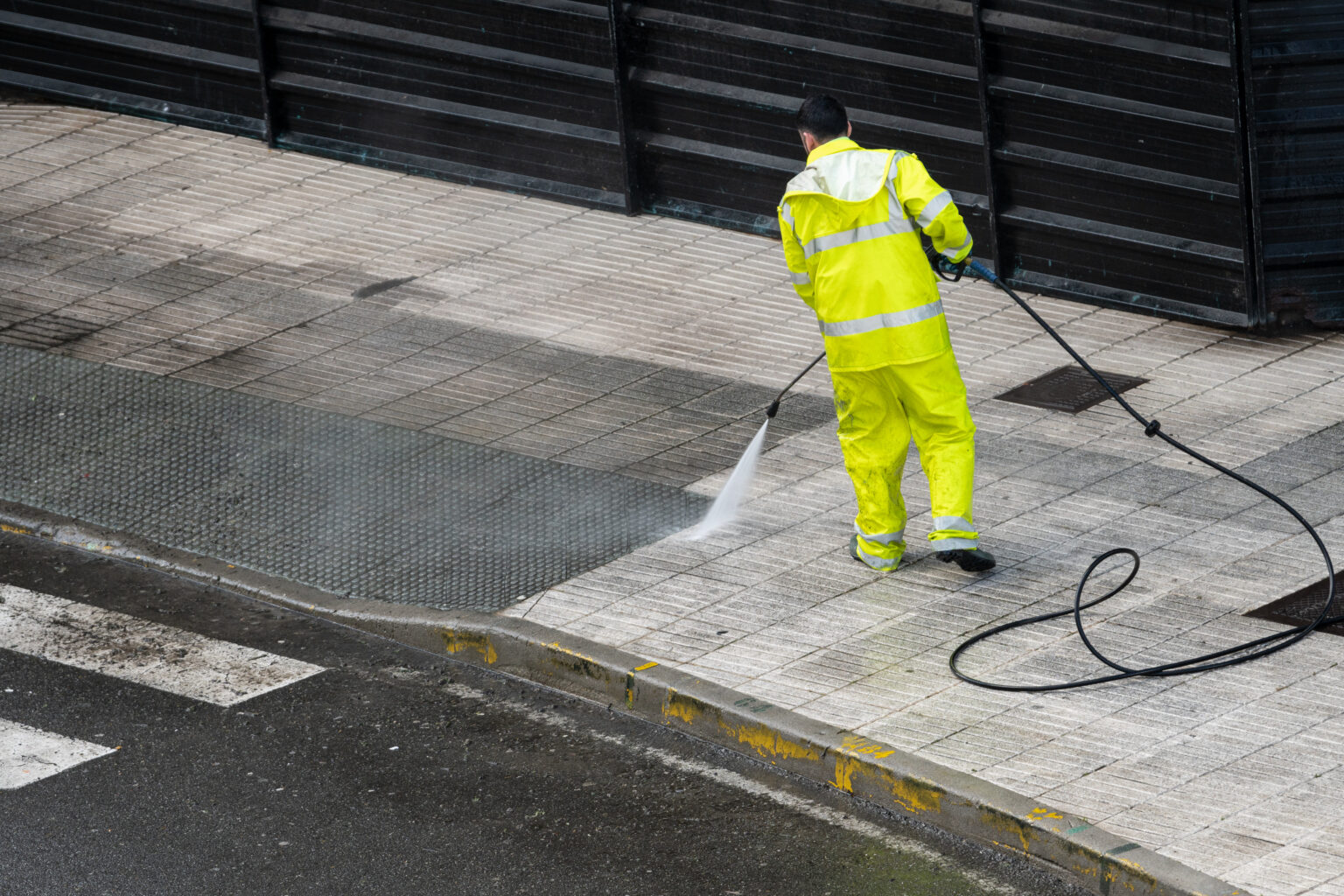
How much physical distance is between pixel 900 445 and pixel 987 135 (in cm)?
344

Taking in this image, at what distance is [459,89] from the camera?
13.3 m

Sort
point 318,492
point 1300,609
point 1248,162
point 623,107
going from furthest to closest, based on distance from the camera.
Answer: point 623,107 → point 1248,162 → point 318,492 → point 1300,609

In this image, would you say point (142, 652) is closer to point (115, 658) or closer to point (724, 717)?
point (115, 658)

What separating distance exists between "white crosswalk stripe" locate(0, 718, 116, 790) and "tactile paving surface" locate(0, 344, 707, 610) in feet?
4.84

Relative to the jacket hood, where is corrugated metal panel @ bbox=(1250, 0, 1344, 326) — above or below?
below

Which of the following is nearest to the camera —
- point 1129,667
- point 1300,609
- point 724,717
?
point 724,717

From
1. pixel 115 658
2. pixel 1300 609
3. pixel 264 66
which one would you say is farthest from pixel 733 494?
pixel 264 66

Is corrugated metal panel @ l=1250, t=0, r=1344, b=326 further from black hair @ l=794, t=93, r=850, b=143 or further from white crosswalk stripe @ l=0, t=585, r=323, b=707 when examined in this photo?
white crosswalk stripe @ l=0, t=585, r=323, b=707

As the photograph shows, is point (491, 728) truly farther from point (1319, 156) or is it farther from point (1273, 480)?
point (1319, 156)

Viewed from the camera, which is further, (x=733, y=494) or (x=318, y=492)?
(x=318, y=492)

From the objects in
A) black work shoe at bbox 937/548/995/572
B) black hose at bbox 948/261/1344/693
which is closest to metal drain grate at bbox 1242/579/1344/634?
black hose at bbox 948/261/1344/693

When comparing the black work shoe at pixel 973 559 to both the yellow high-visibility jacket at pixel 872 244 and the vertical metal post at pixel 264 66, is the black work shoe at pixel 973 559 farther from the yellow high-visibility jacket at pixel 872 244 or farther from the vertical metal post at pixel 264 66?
the vertical metal post at pixel 264 66

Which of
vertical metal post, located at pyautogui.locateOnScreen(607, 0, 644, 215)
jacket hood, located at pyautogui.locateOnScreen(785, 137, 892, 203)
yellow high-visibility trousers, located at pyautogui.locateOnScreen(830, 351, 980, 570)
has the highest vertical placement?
jacket hood, located at pyautogui.locateOnScreen(785, 137, 892, 203)

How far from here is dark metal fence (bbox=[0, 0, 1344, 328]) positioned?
34.8 feet
